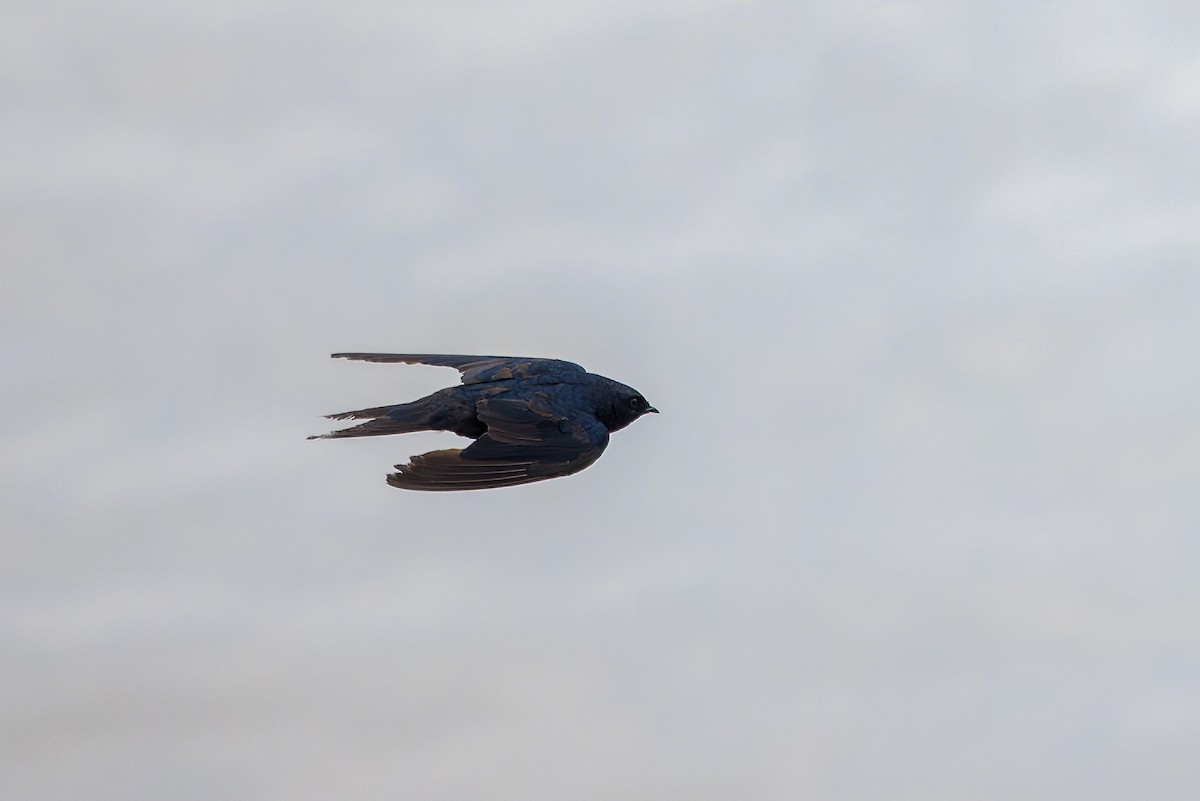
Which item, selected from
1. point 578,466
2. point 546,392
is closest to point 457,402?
point 546,392

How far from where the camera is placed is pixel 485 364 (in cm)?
2195

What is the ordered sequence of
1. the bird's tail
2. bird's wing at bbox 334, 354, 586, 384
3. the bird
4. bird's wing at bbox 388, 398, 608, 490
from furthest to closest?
bird's wing at bbox 334, 354, 586, 384 < the bird's tail < the bird < bird's wing at bbox 388, 398, 608, 490

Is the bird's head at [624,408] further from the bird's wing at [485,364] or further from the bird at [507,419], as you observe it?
the bird's wing at [485,364]

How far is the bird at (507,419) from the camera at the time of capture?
1739 cm

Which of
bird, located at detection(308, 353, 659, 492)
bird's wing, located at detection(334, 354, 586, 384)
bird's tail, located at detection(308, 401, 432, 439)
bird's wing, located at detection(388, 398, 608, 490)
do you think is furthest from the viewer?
bird's wing, located at detection(334, 354, 586, 384)

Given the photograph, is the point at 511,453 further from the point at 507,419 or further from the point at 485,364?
the point at 485,364

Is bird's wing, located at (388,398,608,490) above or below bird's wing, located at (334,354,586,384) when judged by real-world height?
below

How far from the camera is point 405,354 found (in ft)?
77.2

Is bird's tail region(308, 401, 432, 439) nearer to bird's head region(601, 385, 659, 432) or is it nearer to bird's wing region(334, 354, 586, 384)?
bird's wing region(334, 354, 586, 384)

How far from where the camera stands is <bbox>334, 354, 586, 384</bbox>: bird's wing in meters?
20.9

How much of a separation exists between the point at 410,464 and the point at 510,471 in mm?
1201

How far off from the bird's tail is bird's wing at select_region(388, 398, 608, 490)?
0.87m

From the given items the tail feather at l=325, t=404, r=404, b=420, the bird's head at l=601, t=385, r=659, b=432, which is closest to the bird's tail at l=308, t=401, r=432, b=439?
the tail feather at l=325, t=404, r=404, b=420

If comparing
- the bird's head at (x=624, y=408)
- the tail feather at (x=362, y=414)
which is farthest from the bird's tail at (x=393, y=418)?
the bird's head at (x=624, y=408)
